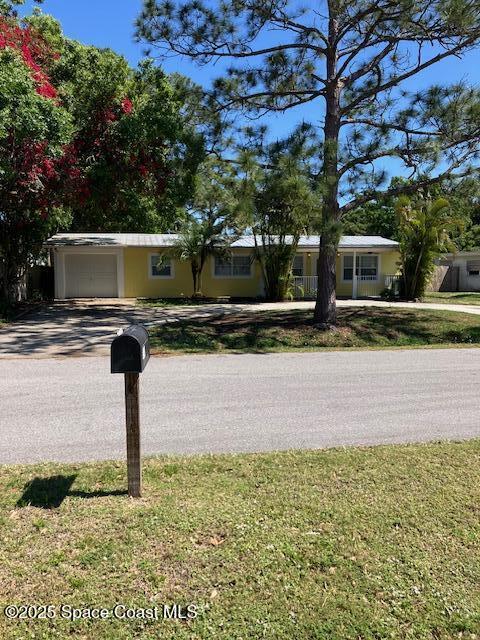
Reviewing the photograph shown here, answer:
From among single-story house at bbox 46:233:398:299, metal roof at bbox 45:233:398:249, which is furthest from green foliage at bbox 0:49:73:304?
single-story house at bbox 46:233:398:299

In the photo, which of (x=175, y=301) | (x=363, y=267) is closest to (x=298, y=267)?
(x=363, y=267)

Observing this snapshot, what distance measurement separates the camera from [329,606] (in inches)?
103

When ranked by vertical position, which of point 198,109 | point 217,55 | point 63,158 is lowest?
point 63,158

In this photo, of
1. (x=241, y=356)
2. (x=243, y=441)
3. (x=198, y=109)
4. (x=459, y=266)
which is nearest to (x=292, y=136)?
→ (x=198, y=109)

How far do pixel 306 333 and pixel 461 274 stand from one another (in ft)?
81.3

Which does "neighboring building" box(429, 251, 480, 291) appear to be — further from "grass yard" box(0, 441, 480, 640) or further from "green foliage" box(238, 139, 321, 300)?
"grass yard" box(0, 441, 480, 640)

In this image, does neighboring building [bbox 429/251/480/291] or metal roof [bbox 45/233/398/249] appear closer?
metal roof [bbox 45/233/398/249]

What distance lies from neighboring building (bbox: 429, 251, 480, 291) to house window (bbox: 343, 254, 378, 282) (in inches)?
366

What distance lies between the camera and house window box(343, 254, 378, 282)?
2555cm

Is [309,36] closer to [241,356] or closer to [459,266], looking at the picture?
[241,356]

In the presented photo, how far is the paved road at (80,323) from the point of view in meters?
10.7

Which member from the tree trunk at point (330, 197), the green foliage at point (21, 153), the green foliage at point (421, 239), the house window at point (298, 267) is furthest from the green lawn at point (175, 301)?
the green foliage at point (421, 239)

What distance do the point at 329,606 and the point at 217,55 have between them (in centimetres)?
1272

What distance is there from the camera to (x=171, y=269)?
78.7 ft
